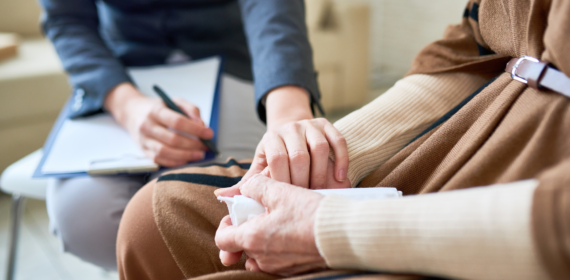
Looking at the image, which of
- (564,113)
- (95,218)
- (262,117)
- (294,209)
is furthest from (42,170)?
(564,113)

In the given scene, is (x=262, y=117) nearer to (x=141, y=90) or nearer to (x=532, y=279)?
(x=141, y=90)

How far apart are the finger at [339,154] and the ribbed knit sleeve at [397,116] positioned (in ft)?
0.07

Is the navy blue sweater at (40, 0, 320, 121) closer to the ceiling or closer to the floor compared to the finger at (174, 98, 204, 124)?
closer to the ceiling

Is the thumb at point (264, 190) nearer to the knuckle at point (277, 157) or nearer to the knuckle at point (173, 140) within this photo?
the knuckle at point (277, 157)

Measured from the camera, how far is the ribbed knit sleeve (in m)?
0.50

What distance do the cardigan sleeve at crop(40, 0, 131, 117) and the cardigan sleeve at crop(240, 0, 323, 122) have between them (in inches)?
11.8

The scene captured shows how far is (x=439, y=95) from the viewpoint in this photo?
555 mm

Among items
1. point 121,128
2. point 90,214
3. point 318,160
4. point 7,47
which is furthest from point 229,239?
point 7,47

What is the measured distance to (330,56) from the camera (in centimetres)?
221

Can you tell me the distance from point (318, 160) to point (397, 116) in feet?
0.47

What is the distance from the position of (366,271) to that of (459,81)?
32 cm

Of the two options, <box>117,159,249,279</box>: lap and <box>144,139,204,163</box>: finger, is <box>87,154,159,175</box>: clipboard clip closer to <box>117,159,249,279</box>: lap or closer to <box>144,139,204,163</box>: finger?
<box>144,139,204,163</box>: finger

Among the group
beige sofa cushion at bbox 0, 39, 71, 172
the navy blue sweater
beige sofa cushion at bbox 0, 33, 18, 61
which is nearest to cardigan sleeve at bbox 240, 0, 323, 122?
the navy blue sweater

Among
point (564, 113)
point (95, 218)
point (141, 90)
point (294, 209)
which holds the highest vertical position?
point (564, 113)
